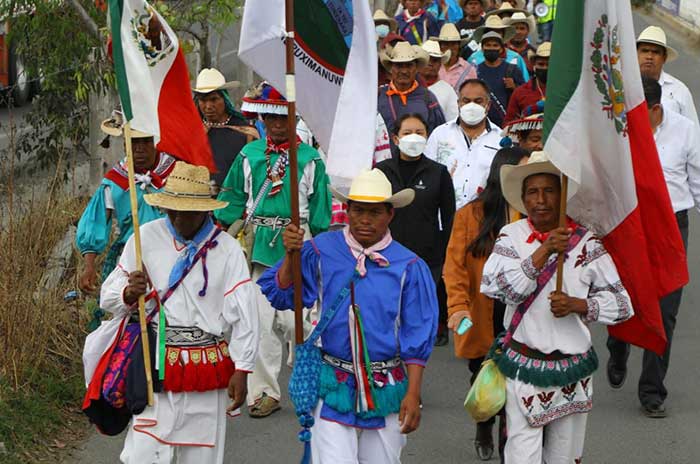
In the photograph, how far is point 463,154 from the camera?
11.1 meters

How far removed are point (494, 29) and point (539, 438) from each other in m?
10.8

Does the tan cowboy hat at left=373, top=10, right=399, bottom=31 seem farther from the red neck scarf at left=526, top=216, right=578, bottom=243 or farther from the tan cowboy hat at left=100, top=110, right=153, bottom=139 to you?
the red neck scarf at left=526, top=216, right=578, bottom=243

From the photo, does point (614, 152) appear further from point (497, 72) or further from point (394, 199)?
point (497, 72)

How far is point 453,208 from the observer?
10305mm

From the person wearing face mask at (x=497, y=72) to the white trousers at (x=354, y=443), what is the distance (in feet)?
29.0

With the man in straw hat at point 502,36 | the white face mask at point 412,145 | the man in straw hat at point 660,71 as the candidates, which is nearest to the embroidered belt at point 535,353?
the white face mask at point 412,145

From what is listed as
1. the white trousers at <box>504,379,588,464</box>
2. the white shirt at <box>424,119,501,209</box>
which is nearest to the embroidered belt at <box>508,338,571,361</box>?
the white trousers at <box>504,379,588,464</box>

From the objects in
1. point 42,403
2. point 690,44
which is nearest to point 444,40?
point 42,403

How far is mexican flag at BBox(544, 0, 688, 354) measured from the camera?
6.74 metres

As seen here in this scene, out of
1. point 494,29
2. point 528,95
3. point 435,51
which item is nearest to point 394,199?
point 528,95

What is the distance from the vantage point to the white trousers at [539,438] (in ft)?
22.8

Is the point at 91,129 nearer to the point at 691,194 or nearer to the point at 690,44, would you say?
the point at 691,194

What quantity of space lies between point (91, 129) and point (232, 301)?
6.95 metres

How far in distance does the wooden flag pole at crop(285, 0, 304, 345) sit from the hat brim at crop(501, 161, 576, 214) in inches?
47.5
